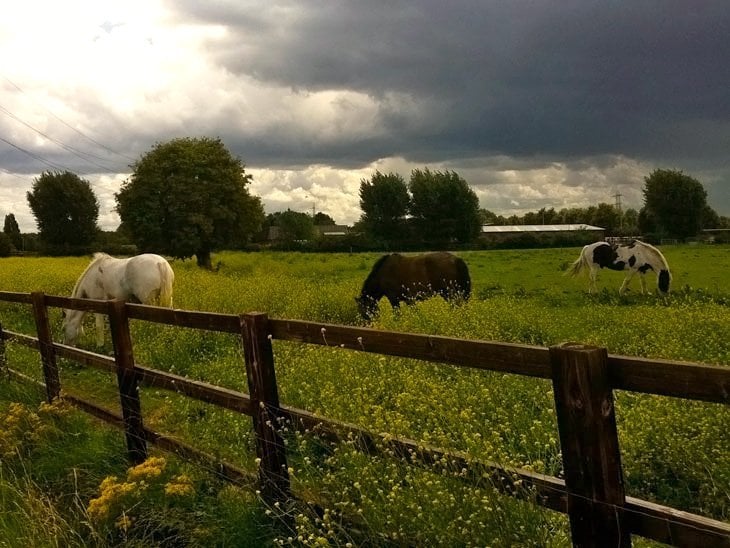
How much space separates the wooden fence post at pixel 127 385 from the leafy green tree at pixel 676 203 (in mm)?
74204

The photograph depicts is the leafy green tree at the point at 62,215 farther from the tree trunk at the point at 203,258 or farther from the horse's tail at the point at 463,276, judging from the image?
the horse's tail at the point at 463,276

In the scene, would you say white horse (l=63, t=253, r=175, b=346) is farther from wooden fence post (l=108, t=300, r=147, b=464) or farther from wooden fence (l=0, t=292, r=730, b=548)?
wooden fence (l=0, t=292, r=730, b=548)

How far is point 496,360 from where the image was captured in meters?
2.83

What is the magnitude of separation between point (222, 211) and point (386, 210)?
31324 mm

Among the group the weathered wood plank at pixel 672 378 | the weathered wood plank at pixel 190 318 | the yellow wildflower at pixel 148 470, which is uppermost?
the weathered wood plank at pixel 190 318

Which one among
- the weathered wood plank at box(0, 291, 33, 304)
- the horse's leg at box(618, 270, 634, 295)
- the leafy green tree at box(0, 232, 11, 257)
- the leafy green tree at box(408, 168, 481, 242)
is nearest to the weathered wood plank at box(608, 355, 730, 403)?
the weathered wood plank at box(0, 291, 33, 304)

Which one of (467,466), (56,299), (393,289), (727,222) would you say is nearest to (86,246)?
(393,289)

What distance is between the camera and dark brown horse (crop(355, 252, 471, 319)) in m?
15.7

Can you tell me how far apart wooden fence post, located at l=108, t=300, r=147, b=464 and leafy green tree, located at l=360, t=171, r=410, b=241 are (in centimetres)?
6079

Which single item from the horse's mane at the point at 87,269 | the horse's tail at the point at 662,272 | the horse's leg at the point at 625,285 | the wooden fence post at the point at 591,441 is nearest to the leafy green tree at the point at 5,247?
the horse's mane at the point at 87,269

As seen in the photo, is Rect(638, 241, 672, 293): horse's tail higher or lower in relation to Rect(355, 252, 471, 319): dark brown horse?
lower

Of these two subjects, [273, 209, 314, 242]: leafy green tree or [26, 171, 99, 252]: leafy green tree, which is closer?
[26, 171, 99, 252]: leafy green tree

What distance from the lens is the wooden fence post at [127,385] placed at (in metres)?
5.50

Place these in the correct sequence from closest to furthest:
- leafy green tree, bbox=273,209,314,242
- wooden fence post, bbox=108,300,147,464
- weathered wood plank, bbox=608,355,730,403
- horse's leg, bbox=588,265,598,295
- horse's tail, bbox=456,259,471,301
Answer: weathered wood plank, bbox=608,355,730,403
wooden fence post, bbox=108,300,147,464
horse's tail, bbox=456,259,471,301
horse's leg, bbox=588,265,598,295
leafy green tree, bbox=273,209,314,242
